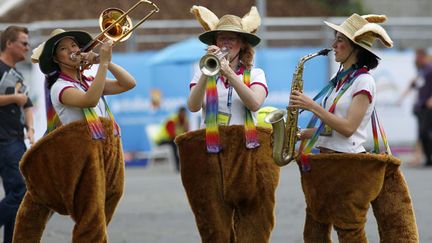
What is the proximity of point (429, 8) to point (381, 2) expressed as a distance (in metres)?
1.44

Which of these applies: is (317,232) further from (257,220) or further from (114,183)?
(114,183)

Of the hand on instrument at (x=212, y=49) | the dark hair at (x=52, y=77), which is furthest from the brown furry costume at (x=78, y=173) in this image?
the hand on instrument at (x=212, y=49)

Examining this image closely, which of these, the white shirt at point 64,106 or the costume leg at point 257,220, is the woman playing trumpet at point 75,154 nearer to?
the white shirt at point 64,106

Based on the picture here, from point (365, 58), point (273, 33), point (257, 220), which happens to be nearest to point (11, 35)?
point (257, 220)

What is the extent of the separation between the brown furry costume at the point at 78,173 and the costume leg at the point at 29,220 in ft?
→ 0.24

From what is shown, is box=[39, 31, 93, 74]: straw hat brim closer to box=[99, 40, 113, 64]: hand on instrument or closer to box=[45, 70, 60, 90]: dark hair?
box=[45, 70, 60, 90]: dark hair

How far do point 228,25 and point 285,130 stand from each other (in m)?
0.84

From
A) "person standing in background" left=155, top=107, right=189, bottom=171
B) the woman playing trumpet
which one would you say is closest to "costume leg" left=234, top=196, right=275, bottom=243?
the woman playing trumpet

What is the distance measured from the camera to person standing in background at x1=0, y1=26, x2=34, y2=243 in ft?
28.7

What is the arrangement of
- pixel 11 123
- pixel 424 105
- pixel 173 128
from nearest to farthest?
1. pixel 11 123
2. pixel 424 105
3. pixel 173 128

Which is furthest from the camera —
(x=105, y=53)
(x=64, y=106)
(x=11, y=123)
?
(x=11, y=123)

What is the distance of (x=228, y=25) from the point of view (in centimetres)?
730

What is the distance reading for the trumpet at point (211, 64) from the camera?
22.6ft

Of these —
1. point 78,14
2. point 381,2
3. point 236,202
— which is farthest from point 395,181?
point 381,2
